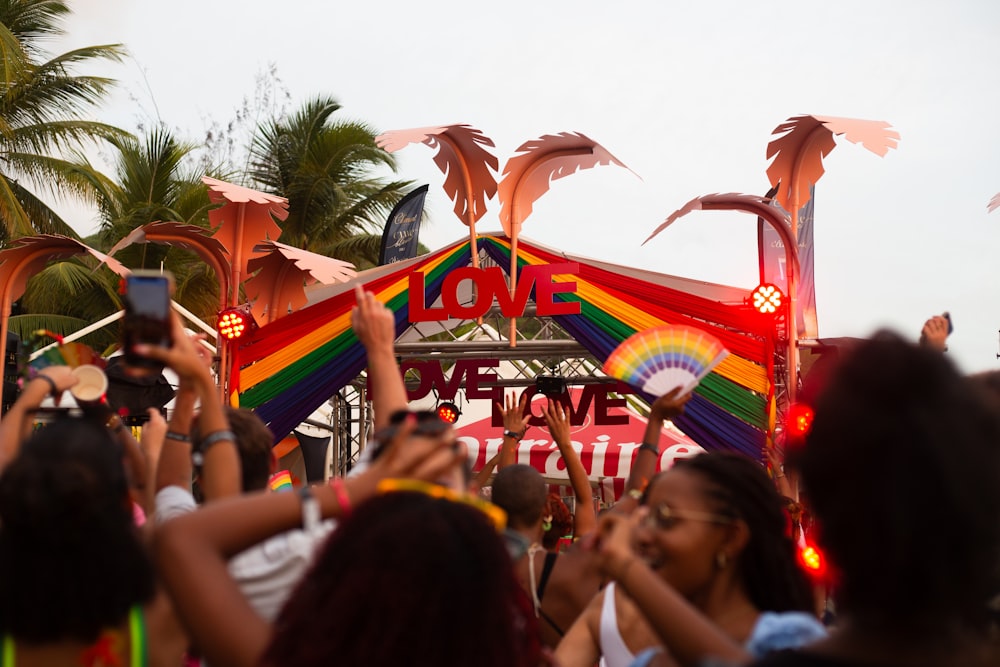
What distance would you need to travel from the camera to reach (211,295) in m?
20.7

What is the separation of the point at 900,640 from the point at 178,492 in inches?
76.1

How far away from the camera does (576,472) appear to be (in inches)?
151

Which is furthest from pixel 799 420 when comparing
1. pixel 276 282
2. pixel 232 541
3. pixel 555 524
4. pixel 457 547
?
pixel 276 282

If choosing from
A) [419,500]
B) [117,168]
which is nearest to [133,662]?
[419,500]

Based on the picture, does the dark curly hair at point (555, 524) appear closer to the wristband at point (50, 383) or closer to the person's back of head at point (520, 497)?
the person's back of head at point (520, 497)

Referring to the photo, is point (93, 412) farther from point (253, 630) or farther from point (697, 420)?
point (697, 420)

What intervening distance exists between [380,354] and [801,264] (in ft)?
34.3

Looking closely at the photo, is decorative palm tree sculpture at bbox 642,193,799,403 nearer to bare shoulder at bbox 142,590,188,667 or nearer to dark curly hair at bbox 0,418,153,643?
bare shoulder at bbox 142,590,188,667

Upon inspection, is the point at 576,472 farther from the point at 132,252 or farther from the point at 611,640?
the point at 132,252

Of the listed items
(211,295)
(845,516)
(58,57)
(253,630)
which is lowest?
(211,295)

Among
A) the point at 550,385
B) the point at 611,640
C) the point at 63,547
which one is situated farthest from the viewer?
the point at 550,385

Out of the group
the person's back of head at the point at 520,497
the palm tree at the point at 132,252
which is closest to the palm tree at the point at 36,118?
the palm tree at the point at 132,252

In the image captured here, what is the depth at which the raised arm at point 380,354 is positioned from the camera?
6.81ft

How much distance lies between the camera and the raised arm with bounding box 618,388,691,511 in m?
3.08
